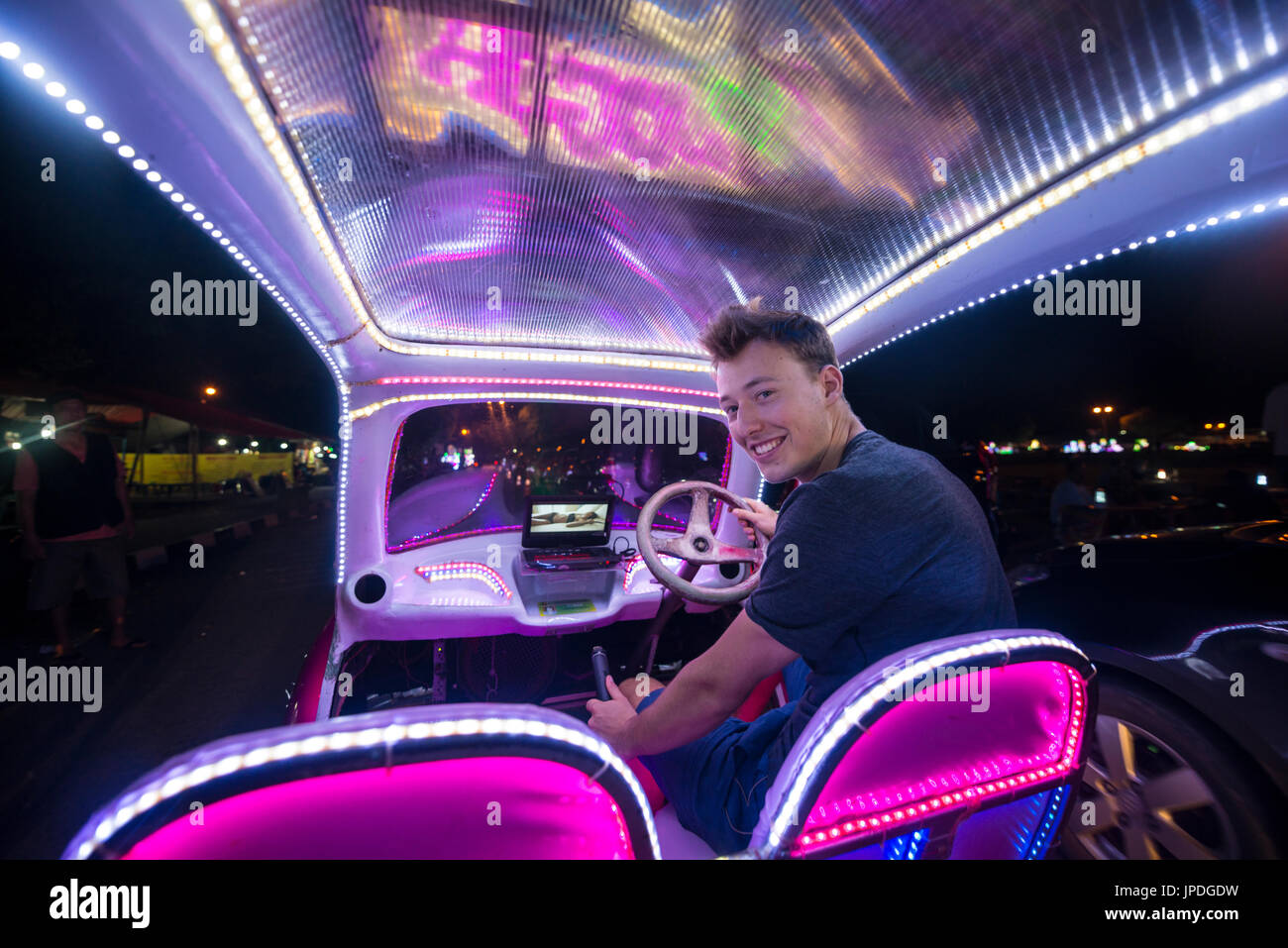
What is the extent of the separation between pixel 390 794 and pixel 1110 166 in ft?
5.65

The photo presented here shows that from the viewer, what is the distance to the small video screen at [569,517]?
2.75 metres

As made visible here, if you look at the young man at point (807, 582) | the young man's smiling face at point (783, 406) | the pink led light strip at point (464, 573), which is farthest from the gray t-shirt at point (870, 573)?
the pink led light strip at point (464, 573)

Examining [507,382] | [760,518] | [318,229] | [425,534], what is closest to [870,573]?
[760,518]

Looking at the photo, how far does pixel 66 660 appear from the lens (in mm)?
4352

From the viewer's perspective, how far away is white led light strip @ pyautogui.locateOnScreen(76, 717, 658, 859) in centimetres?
58

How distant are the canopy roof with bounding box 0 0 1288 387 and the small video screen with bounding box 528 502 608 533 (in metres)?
1.27

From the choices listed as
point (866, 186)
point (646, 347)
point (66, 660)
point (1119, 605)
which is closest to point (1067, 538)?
point (1119, 605)

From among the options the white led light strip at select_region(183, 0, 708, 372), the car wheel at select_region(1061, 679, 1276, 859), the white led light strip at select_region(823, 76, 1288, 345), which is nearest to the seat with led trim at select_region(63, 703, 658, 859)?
the white led light strip at select_region(183, 0, 708, 372)

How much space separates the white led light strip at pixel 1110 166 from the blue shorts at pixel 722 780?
1.37 m

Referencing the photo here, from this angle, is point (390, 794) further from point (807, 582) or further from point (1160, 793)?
point (1160, 793)

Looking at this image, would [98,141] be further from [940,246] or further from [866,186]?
[940,246]

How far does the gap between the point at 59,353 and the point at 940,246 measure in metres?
13.6

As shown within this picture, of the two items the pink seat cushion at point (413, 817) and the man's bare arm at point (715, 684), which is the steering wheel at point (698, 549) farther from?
the pink seat cushion at point (413, 817)

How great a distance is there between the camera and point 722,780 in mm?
1340
